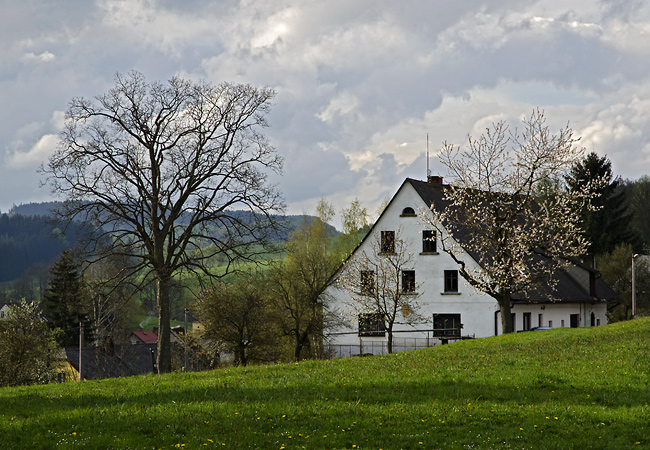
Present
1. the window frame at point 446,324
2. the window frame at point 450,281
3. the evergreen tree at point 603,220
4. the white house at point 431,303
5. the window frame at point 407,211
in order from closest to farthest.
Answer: the white house at point 431,303 < the window frame at point 446,324 < the window frame at point 450,281 < the window frame at point 407,211 < the evergreen tree at point 603,220

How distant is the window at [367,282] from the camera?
42531 mm

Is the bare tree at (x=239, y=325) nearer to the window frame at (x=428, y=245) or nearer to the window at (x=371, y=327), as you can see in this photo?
the window at (x=371, y=327)

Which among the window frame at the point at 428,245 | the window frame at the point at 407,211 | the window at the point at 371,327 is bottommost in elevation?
the window at the point at 371,327

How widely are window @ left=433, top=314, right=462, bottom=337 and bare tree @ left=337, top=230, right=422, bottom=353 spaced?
1.50 meters

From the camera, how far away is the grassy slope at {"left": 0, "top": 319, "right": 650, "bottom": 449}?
1066 centimetres

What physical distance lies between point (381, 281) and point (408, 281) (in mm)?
3244

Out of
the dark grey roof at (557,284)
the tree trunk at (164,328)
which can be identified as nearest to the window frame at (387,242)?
the dark grey roof at (557,284)

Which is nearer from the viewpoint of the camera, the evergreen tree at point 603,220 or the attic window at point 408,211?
the attic window at point 408,211

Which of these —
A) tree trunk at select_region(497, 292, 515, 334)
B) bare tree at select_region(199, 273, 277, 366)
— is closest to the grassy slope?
tree trunk at select_region(497, 292, 515, 334)

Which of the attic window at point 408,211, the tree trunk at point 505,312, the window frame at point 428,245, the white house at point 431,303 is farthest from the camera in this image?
the attic window at point 408,211

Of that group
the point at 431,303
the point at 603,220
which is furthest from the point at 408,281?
the point at 603,220

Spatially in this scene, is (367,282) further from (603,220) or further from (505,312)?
(603,220)

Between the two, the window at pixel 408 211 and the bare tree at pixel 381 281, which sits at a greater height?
the window at pixel 408 211

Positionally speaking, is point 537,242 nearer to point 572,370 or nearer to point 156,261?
point 572,370
